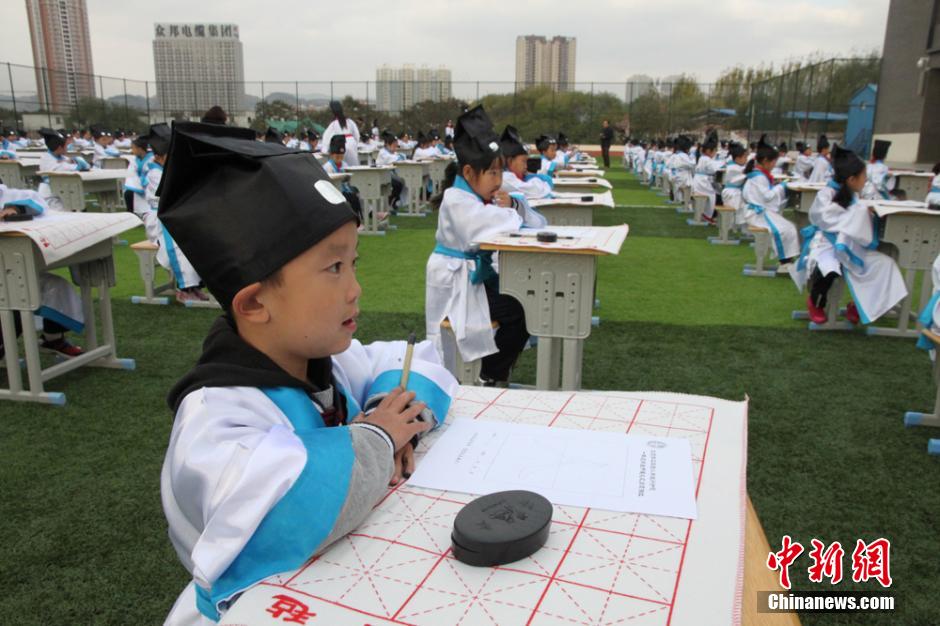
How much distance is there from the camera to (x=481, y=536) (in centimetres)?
77

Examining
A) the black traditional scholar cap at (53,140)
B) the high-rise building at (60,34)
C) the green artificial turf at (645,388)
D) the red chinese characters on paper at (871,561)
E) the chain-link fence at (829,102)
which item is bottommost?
the green artificial turf at (645,388)

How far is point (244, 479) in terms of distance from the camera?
0.75 metres

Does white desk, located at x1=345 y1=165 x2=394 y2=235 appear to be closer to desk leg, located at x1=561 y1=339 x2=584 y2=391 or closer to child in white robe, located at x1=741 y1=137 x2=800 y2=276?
child in white robe, located at x1=741 y1=137 x2=800 y2=276

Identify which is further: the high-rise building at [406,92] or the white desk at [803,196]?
the high-rise building at [406,92]

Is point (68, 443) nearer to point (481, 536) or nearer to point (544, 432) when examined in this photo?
point (544, 432)

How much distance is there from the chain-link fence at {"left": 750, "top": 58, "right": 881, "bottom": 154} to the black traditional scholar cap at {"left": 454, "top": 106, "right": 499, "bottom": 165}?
62.9 feet

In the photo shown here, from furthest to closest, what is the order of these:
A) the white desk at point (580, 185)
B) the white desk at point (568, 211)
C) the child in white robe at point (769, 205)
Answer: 1. the white desk at point (580, 185)
2. the child in white robe at point (769, 205)
3. the white desk at point (568, 211)

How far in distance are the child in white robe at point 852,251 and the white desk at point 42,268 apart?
4235 mm

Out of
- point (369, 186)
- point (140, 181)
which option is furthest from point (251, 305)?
point (369, 186)

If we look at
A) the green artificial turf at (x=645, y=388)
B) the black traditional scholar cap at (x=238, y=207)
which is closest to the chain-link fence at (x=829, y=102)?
the green artificial turf at (x=645, y=388)

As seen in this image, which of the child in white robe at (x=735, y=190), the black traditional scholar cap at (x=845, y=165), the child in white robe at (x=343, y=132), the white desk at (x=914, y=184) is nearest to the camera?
the black traditional scholar cap at (x=845, y=165)

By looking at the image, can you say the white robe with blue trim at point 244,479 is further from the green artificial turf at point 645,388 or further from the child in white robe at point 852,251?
the child in white robe at point 852,251

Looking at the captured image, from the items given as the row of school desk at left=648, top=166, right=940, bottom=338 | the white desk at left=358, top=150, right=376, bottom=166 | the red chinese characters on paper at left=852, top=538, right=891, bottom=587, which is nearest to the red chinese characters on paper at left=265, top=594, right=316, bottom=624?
the red chinese characters on paper at left=852, top=538, right=891, bottom=587

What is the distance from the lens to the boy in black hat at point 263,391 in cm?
75
